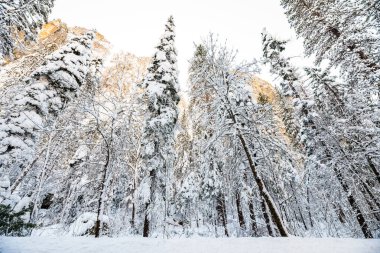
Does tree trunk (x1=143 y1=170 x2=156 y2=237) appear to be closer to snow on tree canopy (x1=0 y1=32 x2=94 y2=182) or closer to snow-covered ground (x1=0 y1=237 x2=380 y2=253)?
snow-covered ground (x1=0 y1=237 x2=380 y2=253)

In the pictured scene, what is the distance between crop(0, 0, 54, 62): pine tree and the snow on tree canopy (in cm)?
258

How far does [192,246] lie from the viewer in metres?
5.34

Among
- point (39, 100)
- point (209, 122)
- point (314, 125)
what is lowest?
point (209, 122)

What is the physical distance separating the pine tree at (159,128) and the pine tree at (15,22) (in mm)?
6103

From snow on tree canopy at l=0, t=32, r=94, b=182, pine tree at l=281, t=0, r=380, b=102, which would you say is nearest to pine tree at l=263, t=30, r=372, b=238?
pine tree at l=281, t=0, r=380, b=102

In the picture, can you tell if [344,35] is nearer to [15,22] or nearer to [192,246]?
[192,246]

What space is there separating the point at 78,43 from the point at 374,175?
18567 mm

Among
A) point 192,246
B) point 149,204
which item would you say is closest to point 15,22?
point 149,204

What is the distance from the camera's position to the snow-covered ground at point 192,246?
187 inches

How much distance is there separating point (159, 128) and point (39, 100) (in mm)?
6553

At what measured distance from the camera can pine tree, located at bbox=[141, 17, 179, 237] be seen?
37.9 feet

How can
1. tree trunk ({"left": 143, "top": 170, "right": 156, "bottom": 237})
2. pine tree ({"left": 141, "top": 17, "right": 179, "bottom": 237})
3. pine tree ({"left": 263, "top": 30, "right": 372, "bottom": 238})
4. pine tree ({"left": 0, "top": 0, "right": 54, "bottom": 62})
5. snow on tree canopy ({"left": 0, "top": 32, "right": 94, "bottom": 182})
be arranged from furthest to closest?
pine tree ({"left": 263, "top": 30, "right": 372, "bottom": 238}) → pine tree ({"left": 141, "top": 17, "right": 179, "bottom": 237}) → tree trunk ({"left": 143, "top": 170, "right": 156, "bottom": 237}) → snow on tree canopy ({"left": 0, "top": 32, "right": 94, "bottom": 182}) → pine tree ({"left": 0, "top": 0, "right": 54, "bottom": 62})

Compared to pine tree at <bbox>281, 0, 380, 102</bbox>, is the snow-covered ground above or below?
below

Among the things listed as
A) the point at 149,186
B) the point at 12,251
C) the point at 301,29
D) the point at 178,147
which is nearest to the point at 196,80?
the point at 149,186
